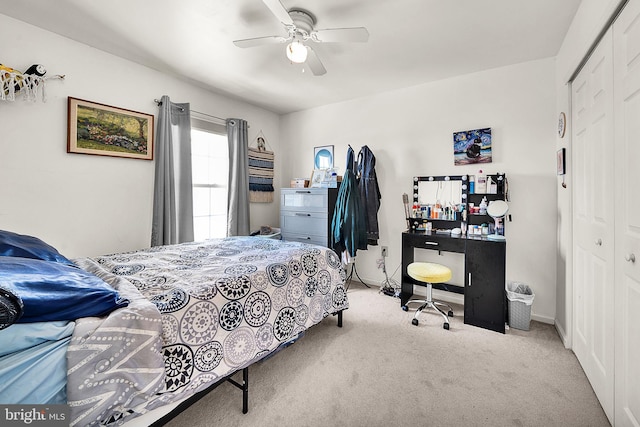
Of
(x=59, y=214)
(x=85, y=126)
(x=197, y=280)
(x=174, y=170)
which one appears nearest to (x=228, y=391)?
(x=197, y=280)

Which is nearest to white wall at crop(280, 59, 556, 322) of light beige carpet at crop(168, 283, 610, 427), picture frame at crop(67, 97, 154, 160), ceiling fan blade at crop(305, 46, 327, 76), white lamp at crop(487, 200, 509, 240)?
white lamp at crop(487, 200, 509, 240)

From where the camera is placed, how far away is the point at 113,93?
266 cm

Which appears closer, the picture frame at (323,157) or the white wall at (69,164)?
the white wall at (69,164)

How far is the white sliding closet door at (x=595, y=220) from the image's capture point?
145 cm

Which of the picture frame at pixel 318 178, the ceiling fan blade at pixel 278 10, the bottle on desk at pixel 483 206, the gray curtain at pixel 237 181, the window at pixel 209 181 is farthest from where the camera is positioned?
the picture frame at pixel 318 178

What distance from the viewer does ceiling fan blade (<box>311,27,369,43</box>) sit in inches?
73.4

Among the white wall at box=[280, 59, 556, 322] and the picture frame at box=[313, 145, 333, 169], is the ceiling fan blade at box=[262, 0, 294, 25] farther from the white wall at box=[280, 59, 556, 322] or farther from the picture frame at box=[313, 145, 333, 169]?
the picture frame at box=[313, 145, 333, 169]

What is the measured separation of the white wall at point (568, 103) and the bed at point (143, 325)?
1.98m

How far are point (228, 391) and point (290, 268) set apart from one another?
2.78 feet

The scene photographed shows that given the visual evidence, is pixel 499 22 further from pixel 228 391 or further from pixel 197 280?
pixel 228 391

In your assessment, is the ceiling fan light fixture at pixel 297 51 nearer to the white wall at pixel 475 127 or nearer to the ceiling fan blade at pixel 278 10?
the ceiling fan blade at pixel 278 10

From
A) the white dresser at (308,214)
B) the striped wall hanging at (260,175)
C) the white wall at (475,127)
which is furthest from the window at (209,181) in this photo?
the white wall at (475,127)

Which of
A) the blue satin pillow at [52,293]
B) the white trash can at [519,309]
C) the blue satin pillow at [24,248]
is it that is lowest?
the white trash can at [519,309]

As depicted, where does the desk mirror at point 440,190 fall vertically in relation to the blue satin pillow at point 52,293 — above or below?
above
